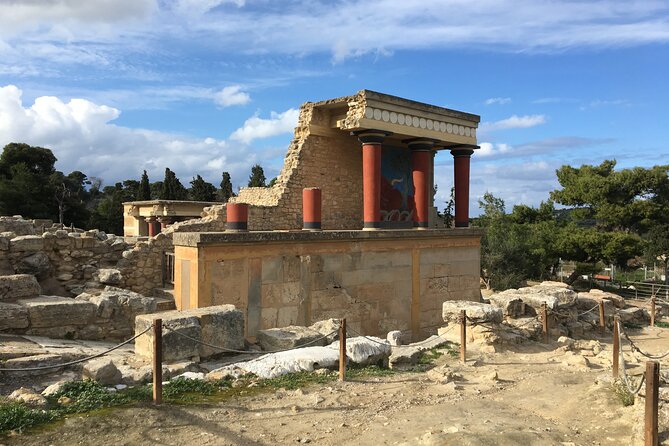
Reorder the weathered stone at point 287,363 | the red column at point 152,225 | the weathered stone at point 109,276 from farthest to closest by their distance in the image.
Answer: the red column at point 152,225 < the weathered stone at point 109,276 < the weathered stone at point 287,363

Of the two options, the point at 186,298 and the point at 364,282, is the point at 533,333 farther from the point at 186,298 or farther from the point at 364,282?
the point at 186,298

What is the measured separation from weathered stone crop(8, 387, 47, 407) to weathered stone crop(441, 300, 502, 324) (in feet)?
23.0

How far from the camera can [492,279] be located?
25.3 meters

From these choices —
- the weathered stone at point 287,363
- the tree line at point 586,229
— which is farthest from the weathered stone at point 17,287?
the tree line at point 586,229

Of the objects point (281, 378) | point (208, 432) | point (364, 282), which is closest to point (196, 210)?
point (364, 282)

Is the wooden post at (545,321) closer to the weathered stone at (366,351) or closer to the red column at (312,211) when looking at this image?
the weathered stone at (366,351)

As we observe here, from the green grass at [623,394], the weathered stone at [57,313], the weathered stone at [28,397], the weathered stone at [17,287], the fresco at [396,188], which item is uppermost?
the fresco at [396,188]

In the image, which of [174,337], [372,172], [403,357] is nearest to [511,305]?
[372,172]

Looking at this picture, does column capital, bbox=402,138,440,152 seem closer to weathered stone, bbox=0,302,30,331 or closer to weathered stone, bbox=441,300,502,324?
weathered stone, bbox=441,300,502,324

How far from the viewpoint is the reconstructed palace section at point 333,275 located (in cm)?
920

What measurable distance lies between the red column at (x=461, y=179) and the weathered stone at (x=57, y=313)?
10.7m

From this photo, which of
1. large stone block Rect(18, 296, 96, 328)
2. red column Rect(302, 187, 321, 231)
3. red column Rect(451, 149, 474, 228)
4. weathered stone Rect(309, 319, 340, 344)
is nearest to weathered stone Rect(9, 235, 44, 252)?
large stone block Rect(18, 296, 96, 328)

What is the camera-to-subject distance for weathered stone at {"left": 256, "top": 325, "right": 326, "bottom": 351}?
7809 millimetres

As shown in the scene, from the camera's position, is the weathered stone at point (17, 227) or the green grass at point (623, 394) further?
the weathered stone at point (17, 227)
